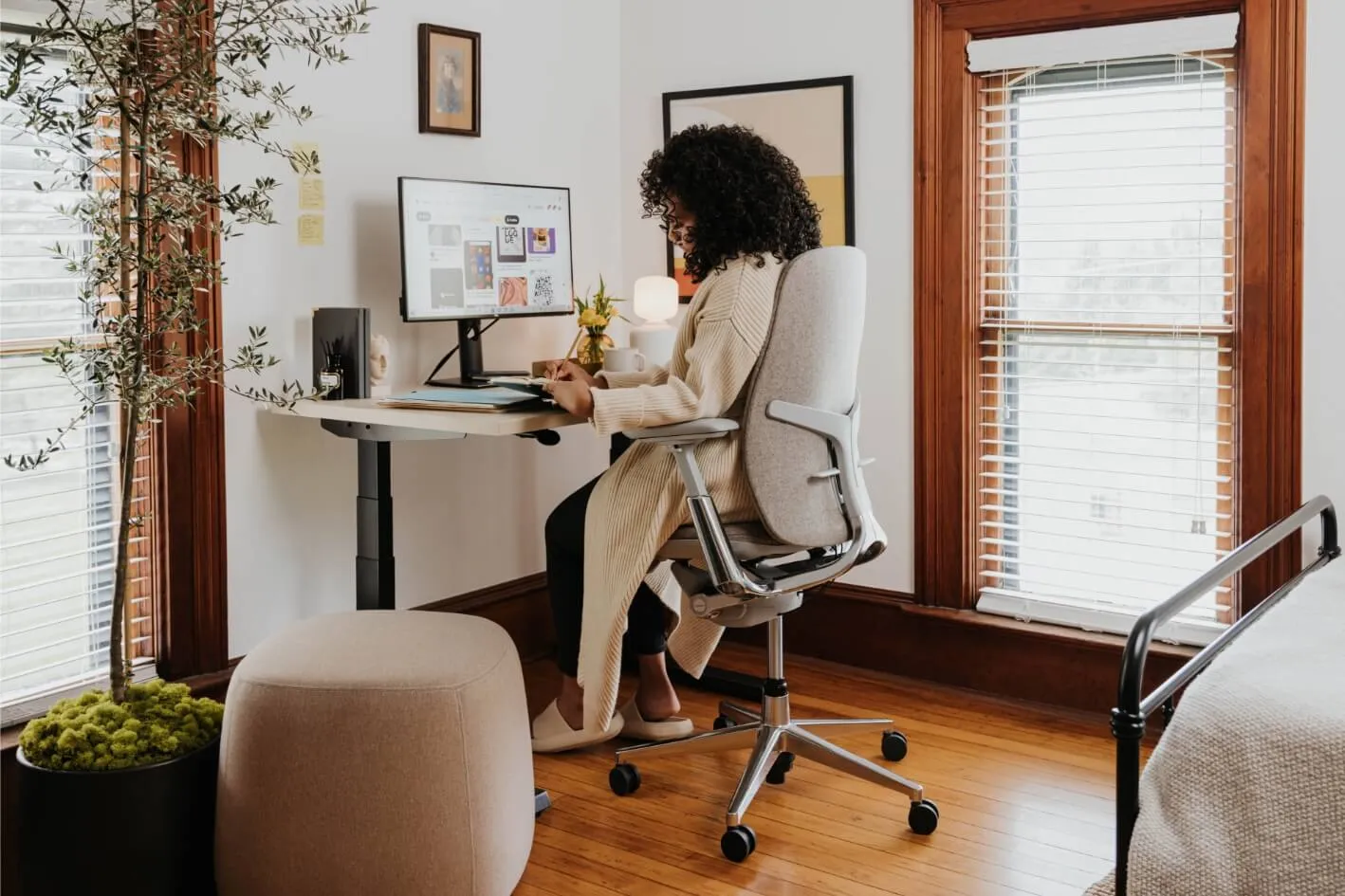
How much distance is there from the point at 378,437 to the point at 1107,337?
1817 millimetres

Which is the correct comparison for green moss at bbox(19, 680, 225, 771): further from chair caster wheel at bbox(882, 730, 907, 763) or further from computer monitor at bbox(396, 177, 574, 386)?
chair caster wheel at bbox(882, 730, 907, 763)

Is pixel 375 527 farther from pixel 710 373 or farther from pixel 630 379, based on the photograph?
pixel 710 373

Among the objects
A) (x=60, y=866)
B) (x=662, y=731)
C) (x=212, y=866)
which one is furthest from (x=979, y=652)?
(x=60, y=866)

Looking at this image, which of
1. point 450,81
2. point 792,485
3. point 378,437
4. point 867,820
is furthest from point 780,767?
point 450,81

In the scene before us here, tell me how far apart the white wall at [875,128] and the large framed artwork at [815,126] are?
0.03 meters

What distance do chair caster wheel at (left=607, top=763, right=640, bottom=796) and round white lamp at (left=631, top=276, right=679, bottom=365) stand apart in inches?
41.8

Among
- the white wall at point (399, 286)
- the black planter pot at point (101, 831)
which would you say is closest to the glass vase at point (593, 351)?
the white wall at point (399, 286)

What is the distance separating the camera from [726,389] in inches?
100.0

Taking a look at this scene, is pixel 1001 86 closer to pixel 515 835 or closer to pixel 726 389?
pixel 726 389

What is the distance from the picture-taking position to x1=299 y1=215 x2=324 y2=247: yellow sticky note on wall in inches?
122

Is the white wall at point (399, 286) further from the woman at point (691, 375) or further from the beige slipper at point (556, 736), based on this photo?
the woman at point (691, 375)

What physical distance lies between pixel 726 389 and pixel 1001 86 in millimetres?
1388

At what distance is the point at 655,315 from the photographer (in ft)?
11.3

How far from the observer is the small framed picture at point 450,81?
338cm
